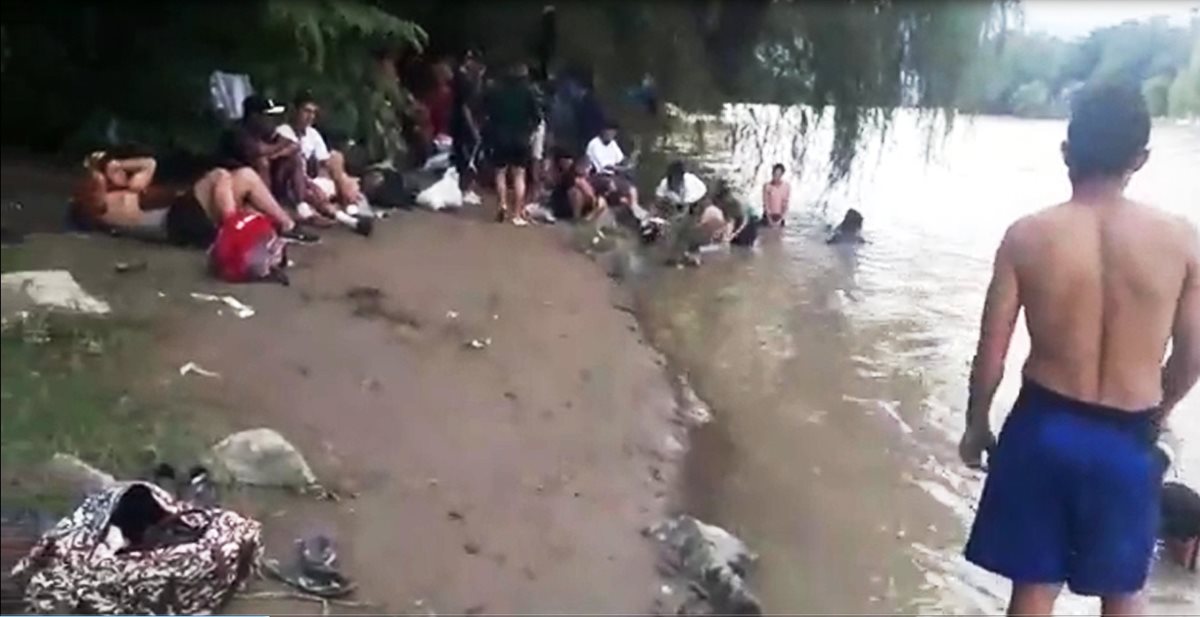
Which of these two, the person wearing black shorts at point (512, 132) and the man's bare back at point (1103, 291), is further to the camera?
the person wearing black shorts at point (512, 132)

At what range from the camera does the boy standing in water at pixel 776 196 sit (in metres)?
1.83

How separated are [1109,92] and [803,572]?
2.18 ft

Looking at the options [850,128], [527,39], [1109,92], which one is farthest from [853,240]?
[527,39]

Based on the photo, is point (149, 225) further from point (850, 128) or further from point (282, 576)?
point (850, 128)

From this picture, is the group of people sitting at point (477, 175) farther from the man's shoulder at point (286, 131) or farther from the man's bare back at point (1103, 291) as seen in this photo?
the man's bare back at point (1103, 291)

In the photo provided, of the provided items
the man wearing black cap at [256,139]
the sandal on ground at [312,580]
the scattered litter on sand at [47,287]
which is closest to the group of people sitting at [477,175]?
the man wearing black cap at [256,139]

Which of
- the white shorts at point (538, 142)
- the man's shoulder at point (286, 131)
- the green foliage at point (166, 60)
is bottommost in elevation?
the white shorts at point (538, 142)

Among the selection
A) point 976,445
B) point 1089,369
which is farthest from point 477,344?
point 1089,369

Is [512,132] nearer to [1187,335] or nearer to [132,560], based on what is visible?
[132,560]

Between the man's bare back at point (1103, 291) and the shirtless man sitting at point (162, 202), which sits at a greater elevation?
the shirtless man sitting at point (162, 202)

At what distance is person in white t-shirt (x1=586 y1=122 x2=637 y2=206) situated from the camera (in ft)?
5.92

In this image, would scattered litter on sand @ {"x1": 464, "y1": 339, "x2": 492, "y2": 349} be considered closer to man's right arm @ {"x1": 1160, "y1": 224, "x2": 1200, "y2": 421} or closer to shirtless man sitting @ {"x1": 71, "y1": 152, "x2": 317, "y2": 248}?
shirtless man sitting @ {"x1": 71, "y1": 152, "x2": 317, "y2": 248}

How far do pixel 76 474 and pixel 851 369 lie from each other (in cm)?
91

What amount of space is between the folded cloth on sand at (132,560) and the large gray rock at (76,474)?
1cm
